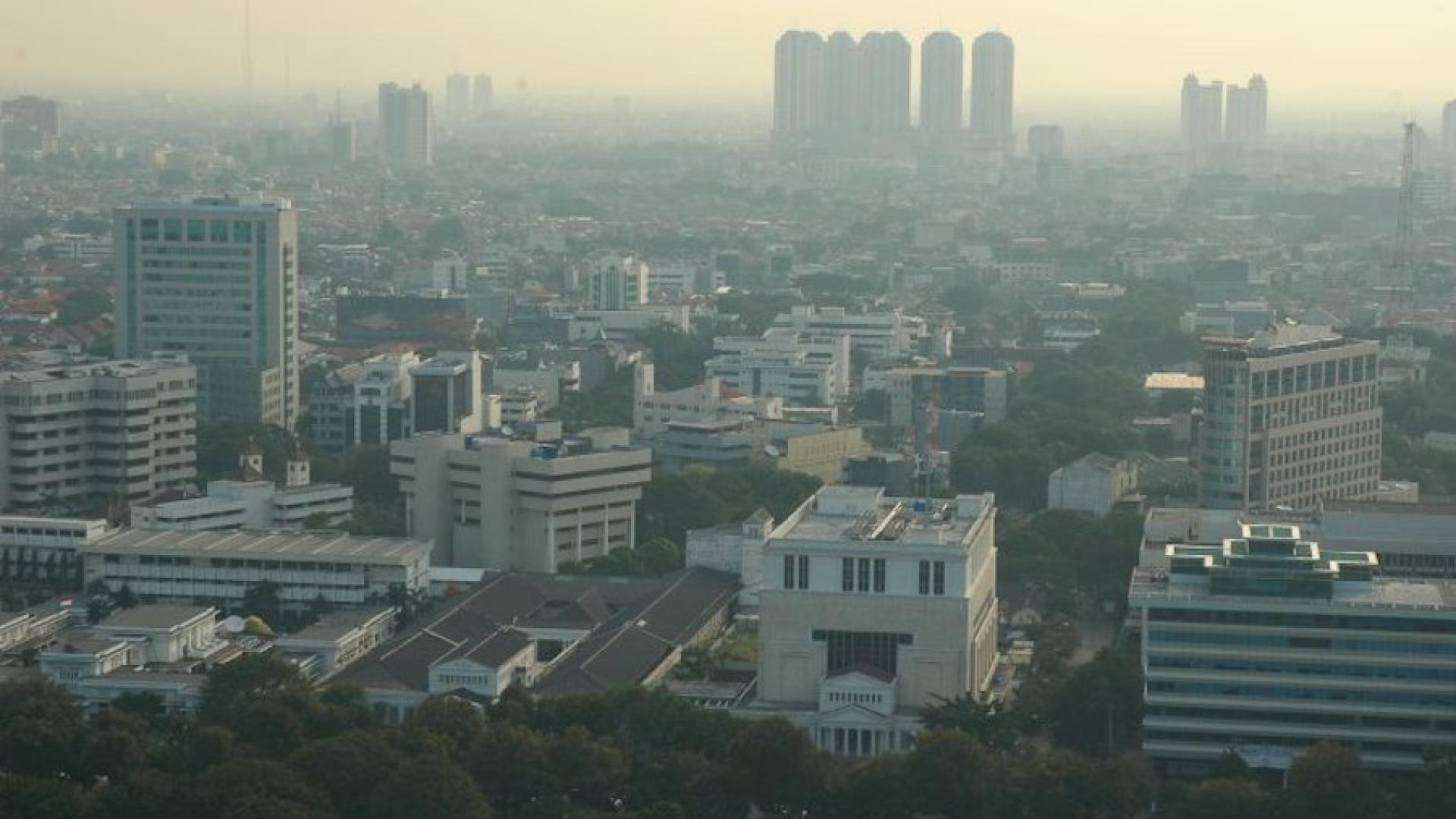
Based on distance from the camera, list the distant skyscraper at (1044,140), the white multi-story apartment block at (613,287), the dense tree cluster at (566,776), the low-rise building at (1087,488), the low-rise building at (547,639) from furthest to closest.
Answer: the distant skyscraper at (1044,140)
the white multi-story apartment block at (613,287)
the low-rise building at (1087,488)
the low-rise building at (547,639)
the dense tree cluster at (566,776)

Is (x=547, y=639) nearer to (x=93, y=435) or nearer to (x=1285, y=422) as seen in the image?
(x=93, y=435)

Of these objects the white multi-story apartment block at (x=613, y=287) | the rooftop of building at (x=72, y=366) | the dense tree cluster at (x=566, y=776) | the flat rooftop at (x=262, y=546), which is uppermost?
the white multi-story apartment block at (x=613, y=287)

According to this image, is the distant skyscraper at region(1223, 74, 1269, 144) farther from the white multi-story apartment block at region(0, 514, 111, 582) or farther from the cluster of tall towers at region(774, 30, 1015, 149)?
the white multi-story apartment block at region(0, 514, 111, 582)

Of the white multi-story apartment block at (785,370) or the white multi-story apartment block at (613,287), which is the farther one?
the white multi-story apartment block at (613,287)

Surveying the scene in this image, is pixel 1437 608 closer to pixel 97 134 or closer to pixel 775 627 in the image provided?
pixel 775 627

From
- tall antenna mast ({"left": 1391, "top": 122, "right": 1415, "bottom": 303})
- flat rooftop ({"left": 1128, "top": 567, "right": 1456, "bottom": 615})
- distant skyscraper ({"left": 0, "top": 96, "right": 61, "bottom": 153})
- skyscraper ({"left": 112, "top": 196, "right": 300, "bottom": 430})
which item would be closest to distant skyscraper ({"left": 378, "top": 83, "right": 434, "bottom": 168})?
distant skyscraper ({"left": 0, "top": 96, "right": 61, "bottom": 153})

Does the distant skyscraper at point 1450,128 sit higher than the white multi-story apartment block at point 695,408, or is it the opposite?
the distant skyscraper at point 1450,128

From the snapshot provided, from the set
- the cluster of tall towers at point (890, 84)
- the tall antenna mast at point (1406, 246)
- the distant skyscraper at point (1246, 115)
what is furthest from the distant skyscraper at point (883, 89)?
the tall antenna mast at point (1406, 246)

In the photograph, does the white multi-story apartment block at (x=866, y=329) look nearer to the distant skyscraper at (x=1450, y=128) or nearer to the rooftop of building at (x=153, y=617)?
the rooftop of building at (x=153, y=617)
